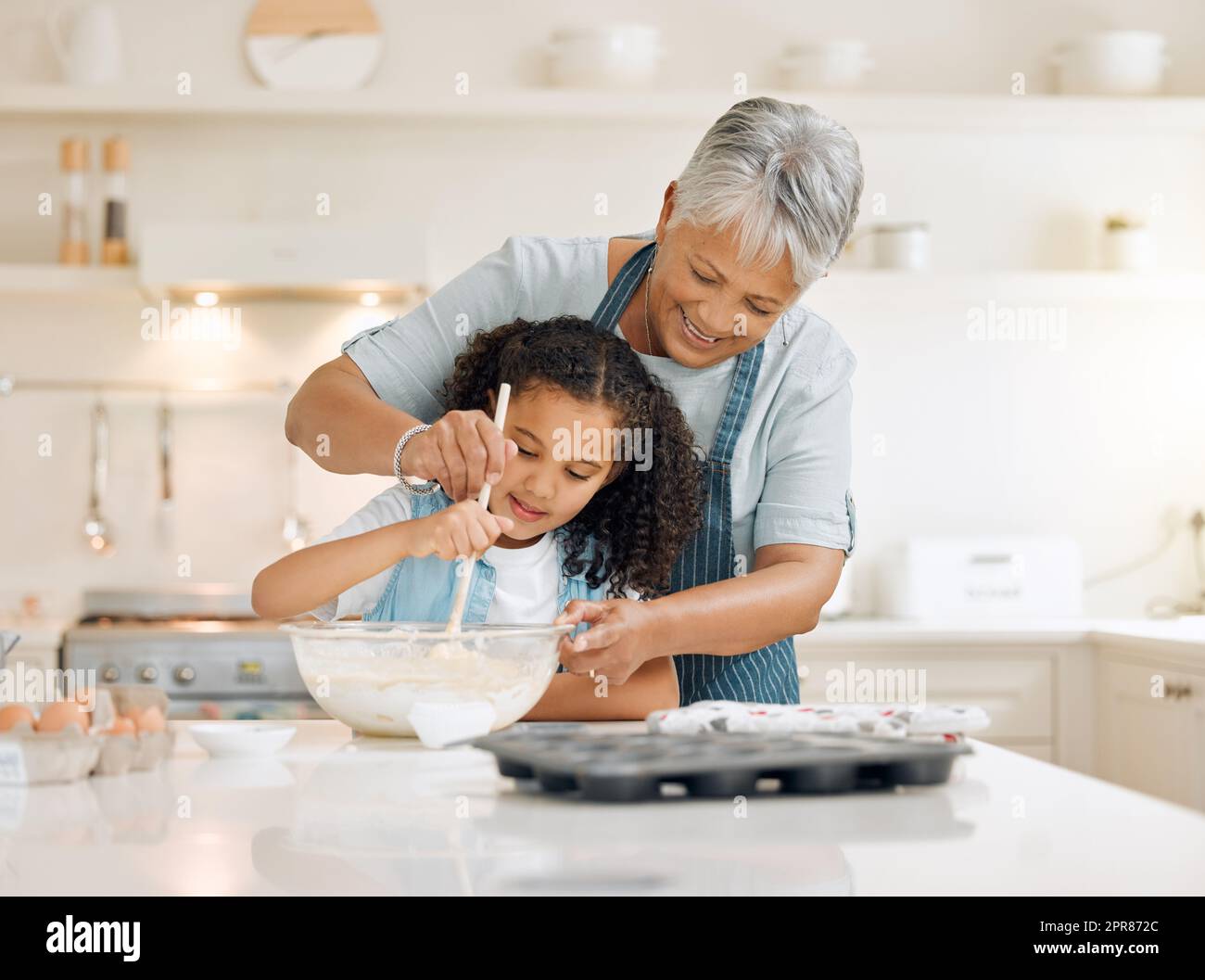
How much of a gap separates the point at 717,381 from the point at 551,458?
0.28 metres

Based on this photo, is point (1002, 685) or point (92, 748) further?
point (1002, 685)

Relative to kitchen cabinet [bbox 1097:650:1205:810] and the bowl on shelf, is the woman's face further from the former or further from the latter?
the bowl on shelf

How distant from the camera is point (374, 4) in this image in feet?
11.8

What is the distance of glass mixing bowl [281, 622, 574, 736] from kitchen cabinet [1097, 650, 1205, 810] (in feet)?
7.03

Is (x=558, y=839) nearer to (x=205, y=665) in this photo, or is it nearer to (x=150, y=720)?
(x=150, y=720)

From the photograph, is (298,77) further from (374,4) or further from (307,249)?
(307,249)

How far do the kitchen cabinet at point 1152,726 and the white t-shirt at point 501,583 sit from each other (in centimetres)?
183

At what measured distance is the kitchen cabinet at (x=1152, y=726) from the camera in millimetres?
2869

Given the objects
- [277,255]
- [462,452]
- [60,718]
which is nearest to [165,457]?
[277,255]

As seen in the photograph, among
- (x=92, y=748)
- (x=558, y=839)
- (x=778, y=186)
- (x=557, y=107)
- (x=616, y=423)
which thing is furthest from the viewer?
(x=557, y=107)

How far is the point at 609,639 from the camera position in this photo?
123 cm

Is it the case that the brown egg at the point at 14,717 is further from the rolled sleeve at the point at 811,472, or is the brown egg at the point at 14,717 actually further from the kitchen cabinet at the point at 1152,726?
the kitchen cabinet at the point at 1152,726
